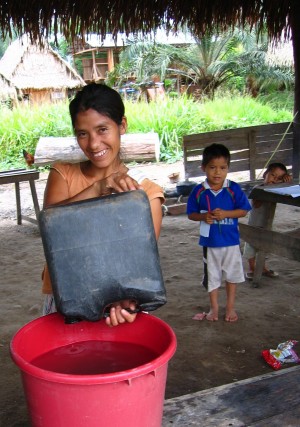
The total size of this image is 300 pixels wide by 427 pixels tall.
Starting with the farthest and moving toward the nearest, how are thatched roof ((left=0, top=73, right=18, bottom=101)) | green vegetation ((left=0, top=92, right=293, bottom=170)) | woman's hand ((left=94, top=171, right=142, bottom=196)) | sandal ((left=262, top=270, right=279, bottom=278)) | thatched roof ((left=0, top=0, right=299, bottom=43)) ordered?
1. thatched roof ((left=0, top=73, right=18, bottom=101))
2. green vegetation ((left=0, top=92, right=293, bottom=170))
3. thatched roof ((left=0, top=0, right=299, bottom=43))
4. sandal ((left=262, top=270, right=279, bottom=278))
5. woman's hand ((left=94, top=171, right=142, bottom=196))

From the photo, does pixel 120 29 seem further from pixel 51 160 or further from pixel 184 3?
pixel 51 160

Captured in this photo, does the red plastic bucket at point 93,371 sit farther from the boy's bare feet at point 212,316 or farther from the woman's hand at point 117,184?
the boy's bare feet at point 212,316

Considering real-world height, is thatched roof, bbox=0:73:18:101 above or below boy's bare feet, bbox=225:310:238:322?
above

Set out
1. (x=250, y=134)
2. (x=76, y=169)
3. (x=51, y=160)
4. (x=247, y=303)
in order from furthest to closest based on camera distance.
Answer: (x=51, y=160) → (x=250, y=134) → (x=247, y=303) → (x=76, y=169)

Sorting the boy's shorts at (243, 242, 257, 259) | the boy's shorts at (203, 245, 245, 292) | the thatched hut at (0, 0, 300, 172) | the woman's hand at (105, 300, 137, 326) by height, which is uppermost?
the thatched hut at (0, 0, 300, 172)

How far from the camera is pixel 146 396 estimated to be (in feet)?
4.13

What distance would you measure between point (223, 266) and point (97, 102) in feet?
6.59

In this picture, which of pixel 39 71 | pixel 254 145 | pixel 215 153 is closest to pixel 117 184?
pixel 215 153

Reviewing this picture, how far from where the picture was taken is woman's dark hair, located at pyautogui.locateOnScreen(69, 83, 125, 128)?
5.15ft

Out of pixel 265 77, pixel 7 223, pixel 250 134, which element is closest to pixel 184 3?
pixel 250 134

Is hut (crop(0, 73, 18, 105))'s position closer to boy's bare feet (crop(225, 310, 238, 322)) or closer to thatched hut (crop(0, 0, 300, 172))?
thatched hut (crop(0, 0, 300, 172))

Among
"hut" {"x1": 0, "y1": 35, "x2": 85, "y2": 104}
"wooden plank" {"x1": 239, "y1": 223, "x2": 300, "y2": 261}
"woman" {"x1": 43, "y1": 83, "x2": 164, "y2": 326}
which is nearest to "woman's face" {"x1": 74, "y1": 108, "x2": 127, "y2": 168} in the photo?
"woman" {"x1": 43, "y1": 83, "x2": 164, "y2": 326}

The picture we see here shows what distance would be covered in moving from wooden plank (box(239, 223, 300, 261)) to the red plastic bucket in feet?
7.57

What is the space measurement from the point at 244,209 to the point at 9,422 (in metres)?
1.89
